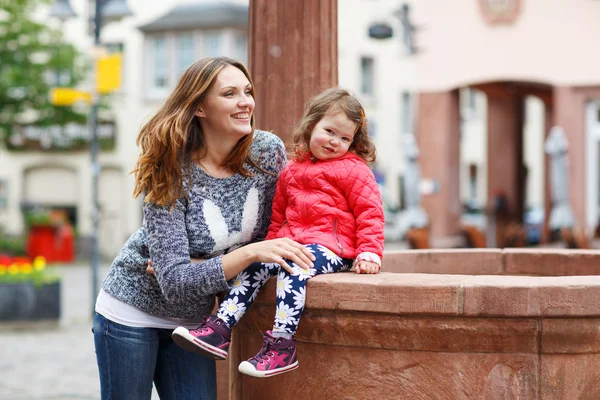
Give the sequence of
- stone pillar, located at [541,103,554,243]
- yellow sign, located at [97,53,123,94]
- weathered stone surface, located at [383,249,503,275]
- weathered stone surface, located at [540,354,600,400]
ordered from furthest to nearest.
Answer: stone pillar, located at [541,103,554,243]
yellow sign, located at [97,53,123,94]
weathered stone surface, located at [383,249,503,275]
weathered stone surface, located at [540,354,600,400]

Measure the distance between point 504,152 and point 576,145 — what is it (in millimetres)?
4029

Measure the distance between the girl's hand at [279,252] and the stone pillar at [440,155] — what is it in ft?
53.2

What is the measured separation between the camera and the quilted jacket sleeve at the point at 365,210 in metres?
3.36

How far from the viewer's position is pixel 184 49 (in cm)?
3009

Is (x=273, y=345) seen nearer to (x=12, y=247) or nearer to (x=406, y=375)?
(x=406, y=375)

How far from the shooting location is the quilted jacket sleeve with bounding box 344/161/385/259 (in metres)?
3.36

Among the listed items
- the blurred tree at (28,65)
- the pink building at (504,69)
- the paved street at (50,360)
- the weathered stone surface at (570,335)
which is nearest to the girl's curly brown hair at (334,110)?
the weathered stone surface at (570,335)

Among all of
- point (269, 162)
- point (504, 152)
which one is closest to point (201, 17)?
point (504, 152)

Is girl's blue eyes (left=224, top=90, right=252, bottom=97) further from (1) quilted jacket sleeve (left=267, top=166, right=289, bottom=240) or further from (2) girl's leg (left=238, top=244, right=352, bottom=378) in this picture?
(2) girl's leg (left=238, top=244, right=352, bottom=378)

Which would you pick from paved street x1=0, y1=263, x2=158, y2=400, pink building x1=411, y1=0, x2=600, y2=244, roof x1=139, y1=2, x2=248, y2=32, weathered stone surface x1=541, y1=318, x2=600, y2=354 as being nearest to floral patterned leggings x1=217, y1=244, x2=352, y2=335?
weathered stone surface x1=541, y1=318, x2=600, y2=354

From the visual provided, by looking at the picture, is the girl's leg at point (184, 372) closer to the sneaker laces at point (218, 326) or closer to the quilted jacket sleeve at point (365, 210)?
the sneaker laces at point (218, 326)

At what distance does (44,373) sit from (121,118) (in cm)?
2298

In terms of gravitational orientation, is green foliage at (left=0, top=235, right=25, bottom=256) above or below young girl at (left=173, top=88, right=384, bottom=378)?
below

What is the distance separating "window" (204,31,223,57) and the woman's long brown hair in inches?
1028
